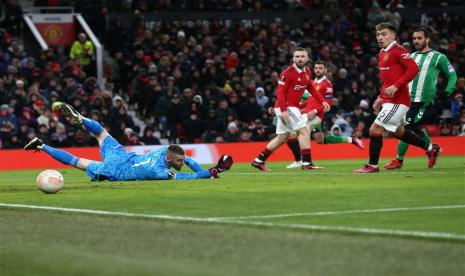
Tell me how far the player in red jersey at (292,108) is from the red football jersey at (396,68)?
2828 mm

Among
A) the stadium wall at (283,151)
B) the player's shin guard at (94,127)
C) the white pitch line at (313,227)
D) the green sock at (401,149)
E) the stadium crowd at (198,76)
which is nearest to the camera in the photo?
the white pitch line at (313,227)

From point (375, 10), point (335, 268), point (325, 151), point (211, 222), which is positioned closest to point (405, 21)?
point (375, 10)

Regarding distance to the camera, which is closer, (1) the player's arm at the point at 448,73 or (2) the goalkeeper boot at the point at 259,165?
(1) the player's arm at the point at 448,73

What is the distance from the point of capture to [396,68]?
15.8 m

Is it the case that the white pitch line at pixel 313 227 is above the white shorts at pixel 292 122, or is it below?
below

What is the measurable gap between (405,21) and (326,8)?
2.90m

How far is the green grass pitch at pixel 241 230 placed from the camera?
6.71 metres

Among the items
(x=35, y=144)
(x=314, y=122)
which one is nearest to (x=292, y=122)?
(x=314, y=122)

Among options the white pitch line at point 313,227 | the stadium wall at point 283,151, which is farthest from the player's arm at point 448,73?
the stadium wall at point 283,151

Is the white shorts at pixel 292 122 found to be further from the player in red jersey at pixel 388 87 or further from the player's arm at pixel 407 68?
the player's arm at pixel 407 68

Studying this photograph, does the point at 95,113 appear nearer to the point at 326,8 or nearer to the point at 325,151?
the point at 325,151

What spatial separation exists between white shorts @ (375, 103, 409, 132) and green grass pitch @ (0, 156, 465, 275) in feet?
8.61

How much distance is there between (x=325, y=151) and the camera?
26.9 m

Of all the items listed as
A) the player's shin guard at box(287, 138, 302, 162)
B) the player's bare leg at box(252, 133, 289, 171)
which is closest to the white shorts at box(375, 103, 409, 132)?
the player's bare leg at box(252, 133, 289, 171)
